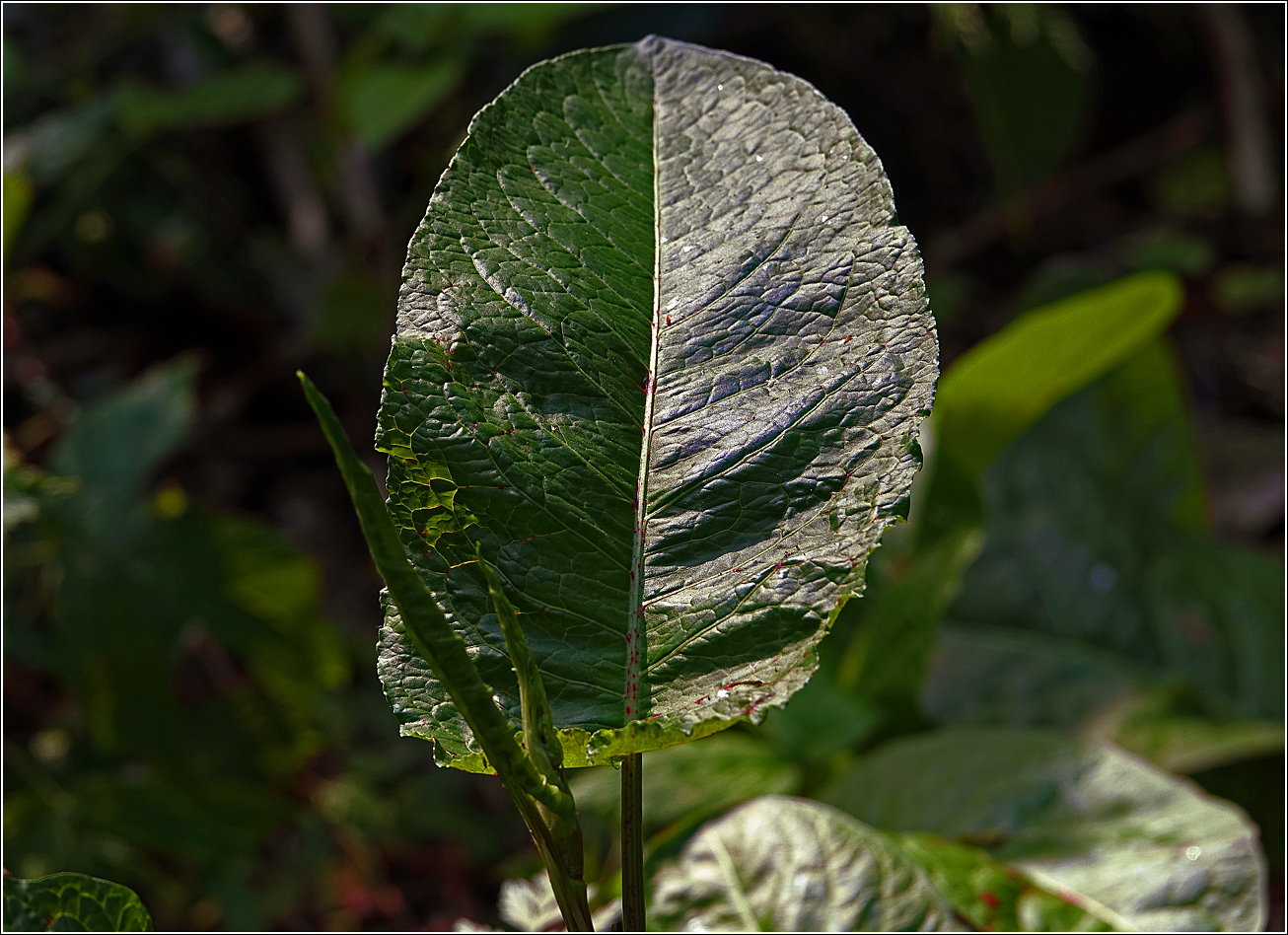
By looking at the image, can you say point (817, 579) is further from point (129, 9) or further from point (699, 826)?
point (129, 9)

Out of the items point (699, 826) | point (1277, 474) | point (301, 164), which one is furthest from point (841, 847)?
point (301, 164)

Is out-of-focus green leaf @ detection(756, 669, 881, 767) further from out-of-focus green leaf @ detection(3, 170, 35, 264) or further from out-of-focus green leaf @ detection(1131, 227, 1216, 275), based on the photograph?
out-of-focus green leaf @ detection(1131, 227, 1216, 275)

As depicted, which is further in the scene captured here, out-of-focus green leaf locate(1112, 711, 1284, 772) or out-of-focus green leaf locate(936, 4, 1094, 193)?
out-of-focus green leaf locate(936, 4, 1094, 193)

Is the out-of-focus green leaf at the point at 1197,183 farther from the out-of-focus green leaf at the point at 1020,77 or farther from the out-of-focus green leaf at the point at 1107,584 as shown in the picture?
the out-of-focus green leaf at the point at 1107,584

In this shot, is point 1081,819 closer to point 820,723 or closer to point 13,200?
point 820,723

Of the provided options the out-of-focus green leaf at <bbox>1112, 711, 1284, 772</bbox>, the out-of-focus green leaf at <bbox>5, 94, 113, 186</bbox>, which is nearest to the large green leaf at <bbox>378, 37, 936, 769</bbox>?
the out-of-focus green leaf at <bbox>1112, 711, 1284, 772</bbox>

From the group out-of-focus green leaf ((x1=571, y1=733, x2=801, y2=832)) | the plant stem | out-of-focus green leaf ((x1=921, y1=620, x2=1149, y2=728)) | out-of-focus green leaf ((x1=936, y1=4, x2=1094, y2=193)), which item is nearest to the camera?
the plant stem

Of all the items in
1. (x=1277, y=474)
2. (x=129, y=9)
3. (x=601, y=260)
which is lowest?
(x=1277, y=474)
